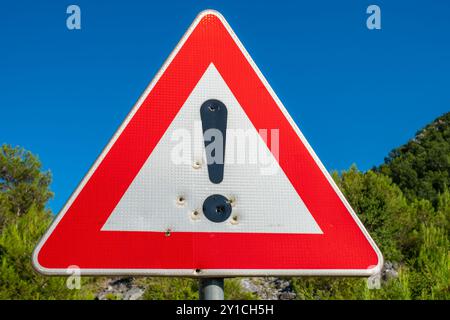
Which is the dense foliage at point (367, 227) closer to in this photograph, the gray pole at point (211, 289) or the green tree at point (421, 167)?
the green tree at point (421, 167)

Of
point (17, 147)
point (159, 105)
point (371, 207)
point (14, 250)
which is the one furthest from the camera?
point (17, 147)

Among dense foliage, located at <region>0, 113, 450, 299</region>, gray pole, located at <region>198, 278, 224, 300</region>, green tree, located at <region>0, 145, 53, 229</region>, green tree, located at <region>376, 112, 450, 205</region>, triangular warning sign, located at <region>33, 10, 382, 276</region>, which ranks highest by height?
green tree, located at <region>376, 112, 450, 205</region>

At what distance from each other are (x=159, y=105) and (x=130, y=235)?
1.55 ft

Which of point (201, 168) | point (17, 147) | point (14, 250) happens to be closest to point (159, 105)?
point (201, 168)

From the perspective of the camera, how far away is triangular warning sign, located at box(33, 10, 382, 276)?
1.84 metres

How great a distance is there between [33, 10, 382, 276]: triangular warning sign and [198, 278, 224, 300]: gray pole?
0.04 metres

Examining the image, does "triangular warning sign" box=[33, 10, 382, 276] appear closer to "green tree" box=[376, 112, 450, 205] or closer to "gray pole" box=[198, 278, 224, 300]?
"gray pole" box=[198, 278, 224, 300]

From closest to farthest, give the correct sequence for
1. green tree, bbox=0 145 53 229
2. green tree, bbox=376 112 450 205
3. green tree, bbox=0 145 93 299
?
green tree, bbox=0 145 93 299, green tree, bbox=0 145 53 229, green tree, bbox=376 112 450 205

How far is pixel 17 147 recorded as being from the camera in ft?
113

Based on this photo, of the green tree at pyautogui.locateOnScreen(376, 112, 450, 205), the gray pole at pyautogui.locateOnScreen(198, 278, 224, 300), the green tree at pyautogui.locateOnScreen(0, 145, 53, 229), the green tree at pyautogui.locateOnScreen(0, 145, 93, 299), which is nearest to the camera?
the gray pole at pyautogui.locateOnScreen(198, 278, 224, 300)

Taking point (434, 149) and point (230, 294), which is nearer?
point (230, 294)

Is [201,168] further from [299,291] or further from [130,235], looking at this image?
[299,291]

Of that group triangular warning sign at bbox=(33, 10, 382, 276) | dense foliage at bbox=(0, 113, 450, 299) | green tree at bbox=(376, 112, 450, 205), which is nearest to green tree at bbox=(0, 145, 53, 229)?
dense foliage at bbox=(0, 113, 450, 299)

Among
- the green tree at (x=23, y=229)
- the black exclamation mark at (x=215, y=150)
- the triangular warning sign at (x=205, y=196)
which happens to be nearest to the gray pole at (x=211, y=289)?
the triangular warning sign at (x=205, y=196)
